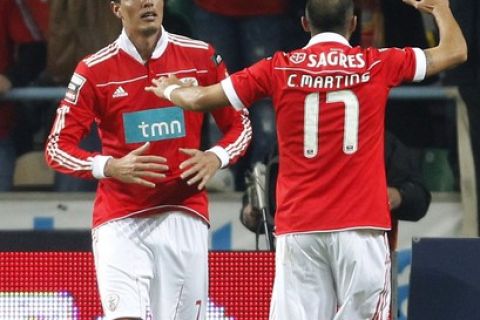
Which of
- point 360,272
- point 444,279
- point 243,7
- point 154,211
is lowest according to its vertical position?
point 444,279

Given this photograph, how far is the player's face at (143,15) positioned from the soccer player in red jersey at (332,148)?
1.76 ft

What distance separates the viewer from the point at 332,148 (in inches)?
261

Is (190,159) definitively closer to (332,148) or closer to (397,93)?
(332,148)

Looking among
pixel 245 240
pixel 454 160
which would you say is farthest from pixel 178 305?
pixel 454 160

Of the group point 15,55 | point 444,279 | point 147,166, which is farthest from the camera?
point 15,55

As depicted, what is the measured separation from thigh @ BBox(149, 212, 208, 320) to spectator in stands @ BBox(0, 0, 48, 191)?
230 centimetres

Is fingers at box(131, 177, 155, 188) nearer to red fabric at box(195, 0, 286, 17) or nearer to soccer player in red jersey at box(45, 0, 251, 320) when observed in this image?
soccer player in red jersey at box(45, 0, 251, 320)

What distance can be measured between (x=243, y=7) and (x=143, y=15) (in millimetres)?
1924

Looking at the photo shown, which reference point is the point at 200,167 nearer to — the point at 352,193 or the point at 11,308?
the point at 352,193

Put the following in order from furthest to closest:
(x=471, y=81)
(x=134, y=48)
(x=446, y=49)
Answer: (x=471, y=81) < (x=134, y=48) < (x=446, y=49)

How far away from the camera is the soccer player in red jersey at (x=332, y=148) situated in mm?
6613

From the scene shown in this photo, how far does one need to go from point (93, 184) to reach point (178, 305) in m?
2.26

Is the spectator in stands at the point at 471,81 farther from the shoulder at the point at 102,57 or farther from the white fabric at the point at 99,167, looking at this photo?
the white fabric at the point at 99,167

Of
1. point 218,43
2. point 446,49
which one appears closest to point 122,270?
point 446,49
